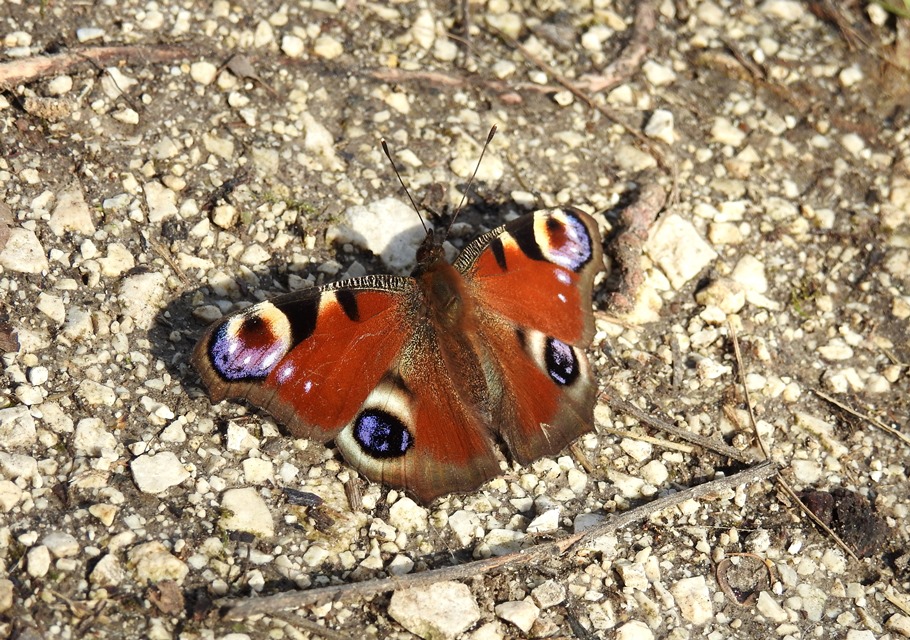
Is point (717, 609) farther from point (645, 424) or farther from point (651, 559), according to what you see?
point (645, 424)

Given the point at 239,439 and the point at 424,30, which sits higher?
the point at 424,30

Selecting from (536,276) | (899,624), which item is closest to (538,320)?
(536,276)

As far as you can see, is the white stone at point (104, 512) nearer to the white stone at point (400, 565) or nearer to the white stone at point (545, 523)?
the white stone at point (400, 565)

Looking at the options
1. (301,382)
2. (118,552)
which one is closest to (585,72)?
(301,382)

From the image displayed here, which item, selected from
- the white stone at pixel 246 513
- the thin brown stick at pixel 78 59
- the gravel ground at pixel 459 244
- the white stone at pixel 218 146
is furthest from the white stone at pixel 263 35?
the white stone at pixel 246 513

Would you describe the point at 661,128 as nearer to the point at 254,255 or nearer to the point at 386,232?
the point at 386,232
